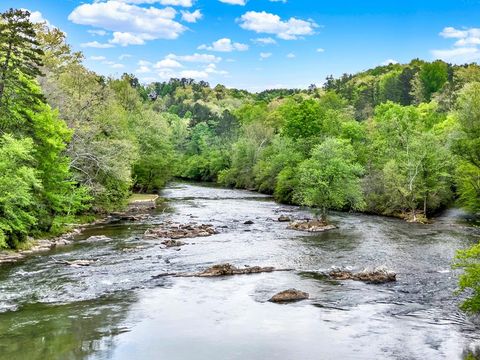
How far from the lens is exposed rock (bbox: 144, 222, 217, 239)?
159 feet

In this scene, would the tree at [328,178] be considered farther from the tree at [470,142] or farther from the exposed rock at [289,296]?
the exposed rock at [289,296]

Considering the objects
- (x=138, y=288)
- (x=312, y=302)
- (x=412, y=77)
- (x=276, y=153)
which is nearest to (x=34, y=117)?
(x=138, y=288)

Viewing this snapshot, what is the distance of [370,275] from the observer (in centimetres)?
3325

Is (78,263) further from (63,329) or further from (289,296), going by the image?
(289,296)

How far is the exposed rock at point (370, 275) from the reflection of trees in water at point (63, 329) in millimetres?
14041

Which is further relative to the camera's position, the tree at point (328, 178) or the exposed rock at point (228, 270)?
the tree at point (328, 178)

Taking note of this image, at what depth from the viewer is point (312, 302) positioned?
28.4m

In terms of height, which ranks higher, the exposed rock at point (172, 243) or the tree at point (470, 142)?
the tree at point (470, 142)

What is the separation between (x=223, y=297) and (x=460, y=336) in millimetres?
12814

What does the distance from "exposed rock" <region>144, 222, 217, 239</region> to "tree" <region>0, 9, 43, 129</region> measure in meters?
16.3

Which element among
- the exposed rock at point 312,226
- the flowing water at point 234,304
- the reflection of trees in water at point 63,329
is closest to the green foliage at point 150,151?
the exposed rock at point 312,226

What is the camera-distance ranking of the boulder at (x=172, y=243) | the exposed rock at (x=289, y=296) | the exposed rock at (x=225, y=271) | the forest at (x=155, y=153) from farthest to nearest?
the boulder at (x=172, y=243) → the forest at (x=155, y=153) → the exposed rock at (x=225, y=271) → the exposed rock at (x=289, y=296)

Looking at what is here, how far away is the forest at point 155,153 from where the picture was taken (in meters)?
39.8

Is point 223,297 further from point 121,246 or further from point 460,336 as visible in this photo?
point 121,246
